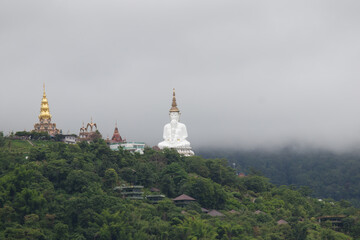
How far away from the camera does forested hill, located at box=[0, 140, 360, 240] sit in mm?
45938

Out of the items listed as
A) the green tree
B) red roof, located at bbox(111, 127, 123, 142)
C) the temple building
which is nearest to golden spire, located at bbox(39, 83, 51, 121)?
the temple building

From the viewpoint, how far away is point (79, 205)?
154ft

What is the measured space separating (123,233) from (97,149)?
14.5 metres

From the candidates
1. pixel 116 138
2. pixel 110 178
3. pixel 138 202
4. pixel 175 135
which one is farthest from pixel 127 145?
pixel 138 202

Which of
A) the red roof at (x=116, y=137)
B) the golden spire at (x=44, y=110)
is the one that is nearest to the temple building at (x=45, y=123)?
the golden spire at (x=44, y=110)

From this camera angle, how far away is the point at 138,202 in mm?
51000

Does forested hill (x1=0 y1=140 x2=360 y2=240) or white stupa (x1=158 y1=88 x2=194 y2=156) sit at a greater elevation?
white stupa (x1=158 y1=88 x2=194 y2=156)

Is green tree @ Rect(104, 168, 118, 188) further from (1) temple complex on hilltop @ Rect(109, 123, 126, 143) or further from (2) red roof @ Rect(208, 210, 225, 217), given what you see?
(1) temple complex on hilltop @ Rect(109, 123, 126, 143)

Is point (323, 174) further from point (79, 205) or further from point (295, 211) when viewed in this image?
point (79, 205)

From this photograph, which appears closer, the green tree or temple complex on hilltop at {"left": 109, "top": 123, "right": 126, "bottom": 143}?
the green tree

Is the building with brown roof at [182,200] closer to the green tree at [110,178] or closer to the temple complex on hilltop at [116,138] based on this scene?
the green tree at [110,178]

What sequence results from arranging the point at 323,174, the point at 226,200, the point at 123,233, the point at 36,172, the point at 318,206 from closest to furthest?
the point at 123,233
the point at 36,172
the point at 226,200
the point at 318,206
the point at 323,174

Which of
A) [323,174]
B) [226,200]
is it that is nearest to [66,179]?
[226,200]

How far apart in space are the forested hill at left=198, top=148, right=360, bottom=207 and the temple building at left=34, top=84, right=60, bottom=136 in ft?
126
